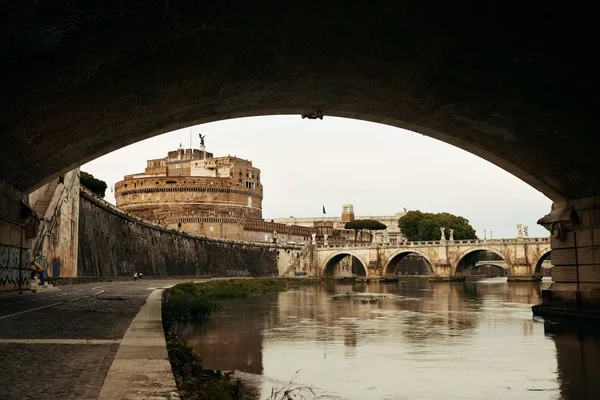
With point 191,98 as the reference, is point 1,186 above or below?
below

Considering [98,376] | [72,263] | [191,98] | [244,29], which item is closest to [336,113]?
[191,98]

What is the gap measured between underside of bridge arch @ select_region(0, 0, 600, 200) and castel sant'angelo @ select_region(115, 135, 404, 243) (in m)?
65.2

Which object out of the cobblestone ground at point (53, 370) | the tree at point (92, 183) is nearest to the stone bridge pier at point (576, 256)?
the cobblestone ground at point (53, 370)

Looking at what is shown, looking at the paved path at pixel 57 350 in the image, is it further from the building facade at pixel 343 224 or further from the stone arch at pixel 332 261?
the building facade at pixel 343 224

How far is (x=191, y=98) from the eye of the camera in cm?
1454

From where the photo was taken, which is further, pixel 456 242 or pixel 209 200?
pixel 209 200

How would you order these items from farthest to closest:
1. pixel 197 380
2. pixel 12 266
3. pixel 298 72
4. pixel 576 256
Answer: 1. pixel 12 266
2. pixel 576 256
3. pixel 298 72
4. pixel 197 380

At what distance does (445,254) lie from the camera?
8225 centimetres

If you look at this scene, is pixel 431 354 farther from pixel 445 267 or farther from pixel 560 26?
pixel 445 267

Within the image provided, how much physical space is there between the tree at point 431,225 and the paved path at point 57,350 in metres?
93.9

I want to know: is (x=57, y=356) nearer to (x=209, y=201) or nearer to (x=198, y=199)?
(x=198, y=199)

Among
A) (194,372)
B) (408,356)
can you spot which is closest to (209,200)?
(408,356)

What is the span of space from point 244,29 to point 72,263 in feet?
100.0

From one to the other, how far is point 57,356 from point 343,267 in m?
96.6
